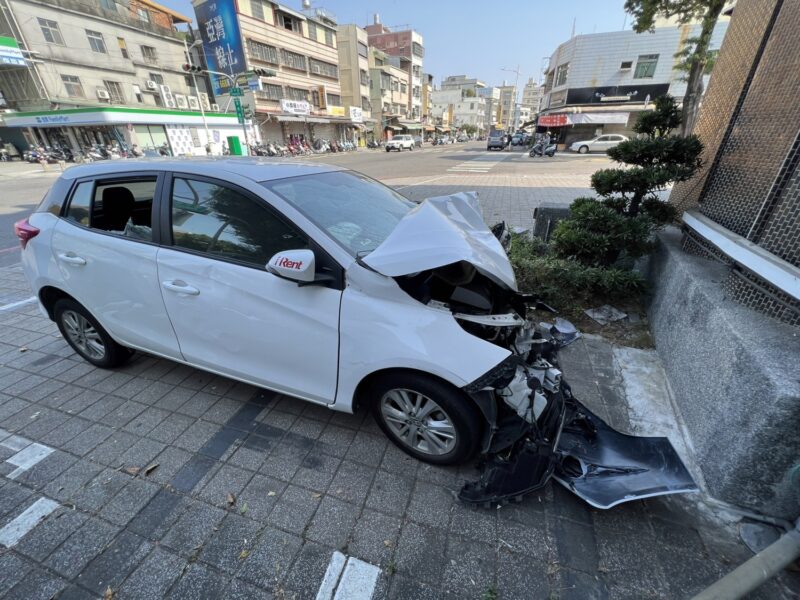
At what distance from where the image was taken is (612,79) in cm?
3359

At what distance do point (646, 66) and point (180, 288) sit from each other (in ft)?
142

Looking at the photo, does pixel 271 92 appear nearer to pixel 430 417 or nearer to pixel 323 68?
pixel 323 68

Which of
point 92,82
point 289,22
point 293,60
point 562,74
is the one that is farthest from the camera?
point 293,60

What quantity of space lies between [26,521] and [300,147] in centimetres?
4226

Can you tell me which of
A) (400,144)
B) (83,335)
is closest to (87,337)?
(83,335)

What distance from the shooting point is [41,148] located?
25531mm

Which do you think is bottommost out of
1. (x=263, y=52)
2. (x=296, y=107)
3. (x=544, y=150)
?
(x=544, y=150)

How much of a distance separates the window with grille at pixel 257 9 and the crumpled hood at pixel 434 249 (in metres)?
42.6

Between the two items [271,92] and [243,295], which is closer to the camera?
[243,295]

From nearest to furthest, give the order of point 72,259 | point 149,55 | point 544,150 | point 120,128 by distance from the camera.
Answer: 1. point 72,259
2. point 120,128
3. point 544,150
4. point 149,55

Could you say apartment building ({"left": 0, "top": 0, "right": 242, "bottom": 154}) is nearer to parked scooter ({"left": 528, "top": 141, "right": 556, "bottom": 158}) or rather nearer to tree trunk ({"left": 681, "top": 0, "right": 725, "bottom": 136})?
parked scooter ({"left": 528, "top": 141, "right": 556, "bottom": 158})

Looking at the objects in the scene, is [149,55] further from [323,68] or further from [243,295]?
[243,295]

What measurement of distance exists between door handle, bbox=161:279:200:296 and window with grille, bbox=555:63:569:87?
42940 mm

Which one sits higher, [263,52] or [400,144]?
[263,52]
